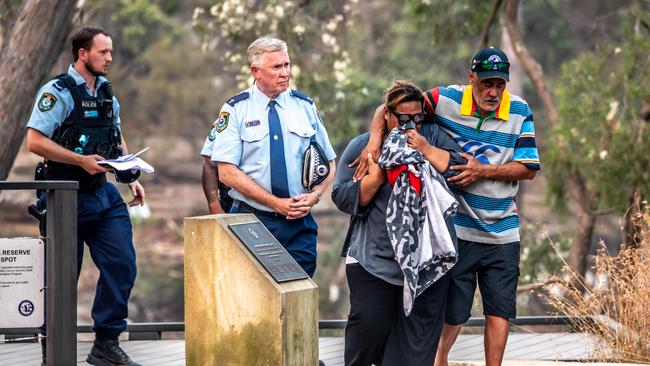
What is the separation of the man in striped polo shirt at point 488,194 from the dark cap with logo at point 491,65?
3cm

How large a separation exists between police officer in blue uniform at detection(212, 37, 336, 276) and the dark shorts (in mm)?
922

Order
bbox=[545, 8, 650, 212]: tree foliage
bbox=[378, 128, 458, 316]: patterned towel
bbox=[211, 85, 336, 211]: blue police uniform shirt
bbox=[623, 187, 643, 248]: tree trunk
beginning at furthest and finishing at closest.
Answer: bbox=[545, 8, 650, 212]: tree foliage
bbox=[623, 187, 643, 248]: tree trunk
bbox=[211, 85, 336, 211]: blue police uniform shirt
bbox=[378, 128, 458, 316]: patterned towel

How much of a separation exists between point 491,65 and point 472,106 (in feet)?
0.84

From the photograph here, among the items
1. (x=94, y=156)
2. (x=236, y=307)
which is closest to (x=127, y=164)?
(x=94, y=156)

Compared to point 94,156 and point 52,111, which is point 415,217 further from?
point 52,111

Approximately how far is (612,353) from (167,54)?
28.5 m

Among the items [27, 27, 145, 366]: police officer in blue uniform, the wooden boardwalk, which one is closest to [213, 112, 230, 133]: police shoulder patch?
[27, 27, 145, 366]: police officer in blue uniform

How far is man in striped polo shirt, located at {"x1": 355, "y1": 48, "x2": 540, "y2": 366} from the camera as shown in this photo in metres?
6.30

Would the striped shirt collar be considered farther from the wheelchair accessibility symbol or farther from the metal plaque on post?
the wheelchair accessibility symbol

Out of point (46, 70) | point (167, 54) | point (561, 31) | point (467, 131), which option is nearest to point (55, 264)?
point (467, 131)

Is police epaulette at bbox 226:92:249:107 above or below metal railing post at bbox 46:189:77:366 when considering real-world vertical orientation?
above

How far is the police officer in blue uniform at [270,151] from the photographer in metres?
6.68

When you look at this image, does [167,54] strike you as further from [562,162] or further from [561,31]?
[562,162]

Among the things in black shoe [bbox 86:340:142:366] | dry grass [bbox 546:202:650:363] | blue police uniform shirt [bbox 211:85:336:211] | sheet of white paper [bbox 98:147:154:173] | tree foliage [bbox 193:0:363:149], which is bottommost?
black shoe [bbox 86:340:142:366]
